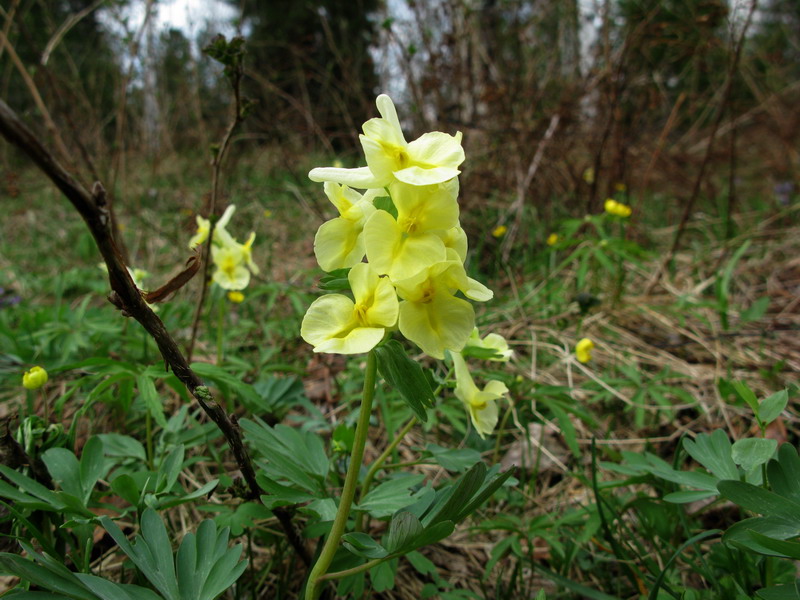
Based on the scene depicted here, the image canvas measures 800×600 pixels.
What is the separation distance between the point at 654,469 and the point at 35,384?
1.46 m

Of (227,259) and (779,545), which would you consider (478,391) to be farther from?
(227,259)

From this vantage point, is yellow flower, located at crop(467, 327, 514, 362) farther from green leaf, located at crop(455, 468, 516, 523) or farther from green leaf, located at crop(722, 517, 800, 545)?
green leaf, located at crop(722, 517, 800, 545)

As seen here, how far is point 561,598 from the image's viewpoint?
3.73 feet

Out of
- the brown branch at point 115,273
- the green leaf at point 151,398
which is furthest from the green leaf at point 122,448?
the brown branch at point 115,273

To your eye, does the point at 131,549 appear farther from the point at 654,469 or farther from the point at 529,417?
the point at 529,417

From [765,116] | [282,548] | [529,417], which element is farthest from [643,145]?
[282,548]

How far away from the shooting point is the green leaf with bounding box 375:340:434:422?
0.72 m

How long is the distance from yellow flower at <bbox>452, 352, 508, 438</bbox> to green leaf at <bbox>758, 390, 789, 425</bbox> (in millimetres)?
469

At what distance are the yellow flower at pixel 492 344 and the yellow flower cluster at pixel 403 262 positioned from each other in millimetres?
218

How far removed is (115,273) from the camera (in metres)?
0.69

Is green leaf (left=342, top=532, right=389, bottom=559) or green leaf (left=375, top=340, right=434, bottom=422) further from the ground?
green leaf (left=375, top=340, right=434, bottom=422)

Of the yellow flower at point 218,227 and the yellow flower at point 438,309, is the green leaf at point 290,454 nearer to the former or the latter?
the yellow flower at point 438,309

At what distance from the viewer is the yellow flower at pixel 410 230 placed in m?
0.74

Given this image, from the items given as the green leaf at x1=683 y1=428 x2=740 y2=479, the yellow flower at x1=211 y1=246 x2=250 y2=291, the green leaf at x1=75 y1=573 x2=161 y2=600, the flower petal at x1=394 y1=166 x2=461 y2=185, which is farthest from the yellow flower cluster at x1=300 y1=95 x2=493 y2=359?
the yellow flower at x1=211 y1=246 x2=250 y2=291
